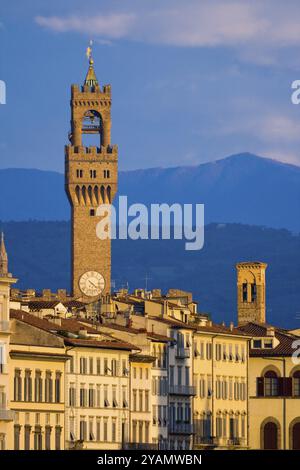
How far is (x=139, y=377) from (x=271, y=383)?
19925 millimetres

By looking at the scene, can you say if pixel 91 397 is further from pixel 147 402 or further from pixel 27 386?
pixel 27 386

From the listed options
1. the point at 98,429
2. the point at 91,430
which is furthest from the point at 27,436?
the point at 98,429

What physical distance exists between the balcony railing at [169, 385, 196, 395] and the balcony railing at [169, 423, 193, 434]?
1405 millimetres

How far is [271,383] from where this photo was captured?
509ft

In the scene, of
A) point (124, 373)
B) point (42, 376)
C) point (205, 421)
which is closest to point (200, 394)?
point (205, 421)

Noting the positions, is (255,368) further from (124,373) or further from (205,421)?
(124,373)

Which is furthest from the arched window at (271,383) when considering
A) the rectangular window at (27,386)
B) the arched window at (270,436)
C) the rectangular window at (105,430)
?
the rectangular window at (27,386)

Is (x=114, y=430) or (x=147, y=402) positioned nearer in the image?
(x=114, y=430)

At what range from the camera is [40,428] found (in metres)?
124

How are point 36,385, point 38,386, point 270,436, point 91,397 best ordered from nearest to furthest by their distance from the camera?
point 36,385, point 38,386, point 91,397, point 270,436

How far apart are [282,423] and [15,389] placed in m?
34.5

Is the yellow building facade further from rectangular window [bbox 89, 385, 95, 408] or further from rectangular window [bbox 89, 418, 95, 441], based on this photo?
rectangular window [bbox 89, 385, 95, 408]

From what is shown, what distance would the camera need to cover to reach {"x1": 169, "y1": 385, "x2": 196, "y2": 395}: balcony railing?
141m
